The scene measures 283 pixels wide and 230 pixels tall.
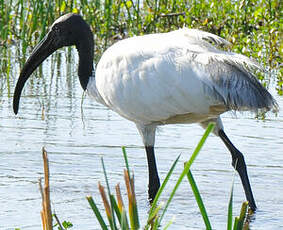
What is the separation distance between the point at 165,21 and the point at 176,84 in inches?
200

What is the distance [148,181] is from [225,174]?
574 millimetres

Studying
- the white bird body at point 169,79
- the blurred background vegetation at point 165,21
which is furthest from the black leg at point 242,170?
the blurred background vegetation at point 165,21

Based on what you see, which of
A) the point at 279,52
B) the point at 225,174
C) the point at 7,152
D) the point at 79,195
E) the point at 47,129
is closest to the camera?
the point at 79,195

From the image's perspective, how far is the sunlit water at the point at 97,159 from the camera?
4.85 m

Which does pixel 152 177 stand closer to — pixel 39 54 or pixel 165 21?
pixel 39 54

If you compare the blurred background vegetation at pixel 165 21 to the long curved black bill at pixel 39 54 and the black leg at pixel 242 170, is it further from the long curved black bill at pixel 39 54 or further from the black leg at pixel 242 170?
the black leg at pixel 242 170

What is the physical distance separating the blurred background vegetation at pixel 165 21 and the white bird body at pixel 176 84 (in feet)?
11.0

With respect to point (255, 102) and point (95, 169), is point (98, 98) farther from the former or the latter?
point (255, 102)

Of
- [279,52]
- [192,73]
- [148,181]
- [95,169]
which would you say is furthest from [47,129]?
[279,52]

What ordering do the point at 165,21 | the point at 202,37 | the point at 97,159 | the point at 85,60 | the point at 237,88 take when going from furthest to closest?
the point at 165,21, the point at 97,159, the point at 85,60, the point at 202,37, the point at 237,88

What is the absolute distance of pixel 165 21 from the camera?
973 cm

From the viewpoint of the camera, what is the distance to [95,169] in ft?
18.6

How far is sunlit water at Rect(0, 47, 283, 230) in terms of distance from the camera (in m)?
4.85

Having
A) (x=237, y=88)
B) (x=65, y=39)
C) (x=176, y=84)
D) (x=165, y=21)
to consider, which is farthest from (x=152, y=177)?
(x=165, y=21)
